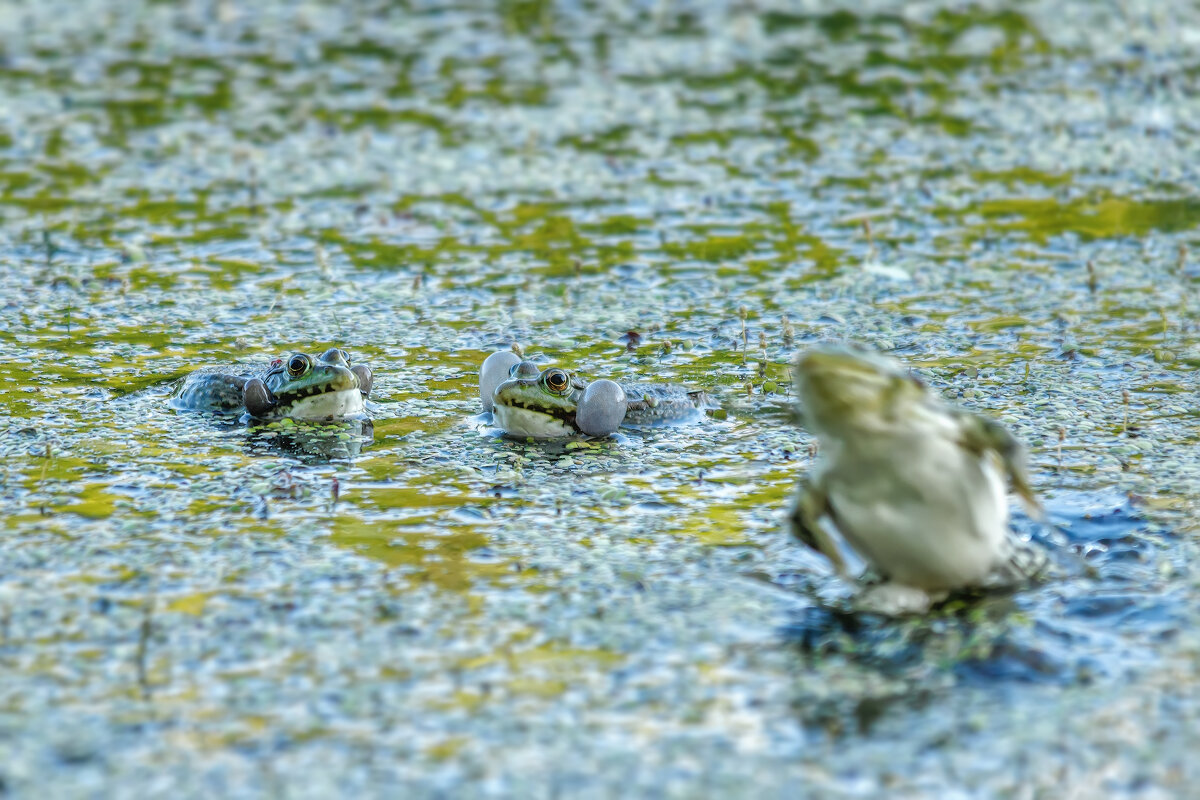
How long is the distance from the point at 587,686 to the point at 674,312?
154 inches

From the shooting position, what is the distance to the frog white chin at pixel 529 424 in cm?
626

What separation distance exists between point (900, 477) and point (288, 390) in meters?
3.10

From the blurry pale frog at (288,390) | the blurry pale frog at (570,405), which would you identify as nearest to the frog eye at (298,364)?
the blurry pale frog at (288,390)

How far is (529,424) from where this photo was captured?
6281mm

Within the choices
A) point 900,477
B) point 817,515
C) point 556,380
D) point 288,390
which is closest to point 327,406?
point 288,390

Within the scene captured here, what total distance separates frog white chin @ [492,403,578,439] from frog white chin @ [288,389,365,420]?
0.61m

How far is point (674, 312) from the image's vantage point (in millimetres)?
7910

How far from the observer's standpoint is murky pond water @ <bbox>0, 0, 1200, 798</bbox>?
400cm

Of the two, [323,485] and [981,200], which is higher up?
[981,200]

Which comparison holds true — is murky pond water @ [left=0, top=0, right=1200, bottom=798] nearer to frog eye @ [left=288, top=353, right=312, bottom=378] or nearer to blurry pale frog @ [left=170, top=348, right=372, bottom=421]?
blurry pale frog @ [left=170, top=348, right=372, bottom=421]

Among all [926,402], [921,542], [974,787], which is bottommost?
[974,787]

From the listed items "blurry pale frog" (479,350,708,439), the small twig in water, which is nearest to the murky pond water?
the small twig in water

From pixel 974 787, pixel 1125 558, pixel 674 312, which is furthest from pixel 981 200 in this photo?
pixel 974 787

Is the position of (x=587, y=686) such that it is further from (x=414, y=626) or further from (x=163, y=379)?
(x=163, y=379)
